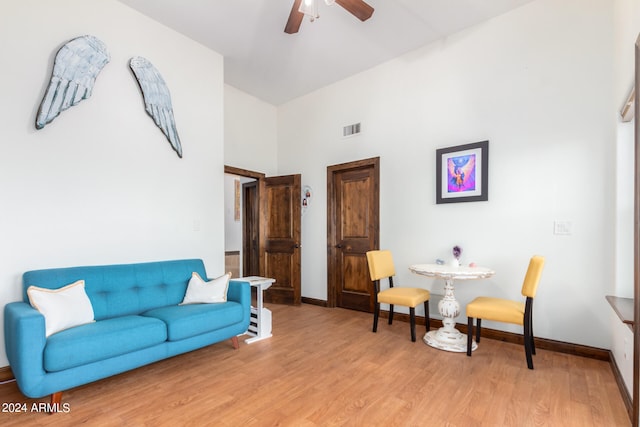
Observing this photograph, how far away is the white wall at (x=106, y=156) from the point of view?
2.49 meters

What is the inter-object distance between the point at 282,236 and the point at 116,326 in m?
3.02

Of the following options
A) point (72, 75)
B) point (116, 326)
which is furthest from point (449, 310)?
point (72, 75)

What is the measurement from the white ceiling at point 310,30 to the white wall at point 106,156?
327 millimetres

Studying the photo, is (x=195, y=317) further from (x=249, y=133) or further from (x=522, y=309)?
(x=249, y=133)

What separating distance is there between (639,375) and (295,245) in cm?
396

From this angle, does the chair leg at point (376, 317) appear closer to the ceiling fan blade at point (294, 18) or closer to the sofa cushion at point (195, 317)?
the sofa cushion at point (195, 317)

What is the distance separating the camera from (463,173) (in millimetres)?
3527

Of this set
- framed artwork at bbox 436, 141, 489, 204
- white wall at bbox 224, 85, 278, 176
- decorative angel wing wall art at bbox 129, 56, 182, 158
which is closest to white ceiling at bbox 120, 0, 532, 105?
white wall at bbox 224, 85, 278, 176

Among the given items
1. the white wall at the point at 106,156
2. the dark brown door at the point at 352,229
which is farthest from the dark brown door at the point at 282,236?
the white wall at the point at 106,156

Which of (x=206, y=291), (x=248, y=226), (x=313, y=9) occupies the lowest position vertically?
(x=206, y=291)

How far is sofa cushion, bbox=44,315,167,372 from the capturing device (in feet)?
6.52

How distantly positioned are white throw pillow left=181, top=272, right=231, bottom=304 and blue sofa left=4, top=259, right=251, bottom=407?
9 cm

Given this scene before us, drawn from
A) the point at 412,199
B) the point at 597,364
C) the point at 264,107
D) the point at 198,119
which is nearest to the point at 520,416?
the point at 597,364

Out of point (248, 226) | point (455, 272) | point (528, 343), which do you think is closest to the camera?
point (528, 343)
